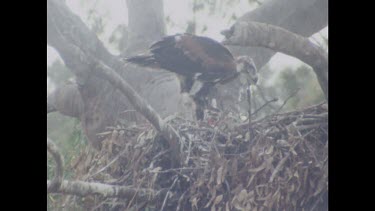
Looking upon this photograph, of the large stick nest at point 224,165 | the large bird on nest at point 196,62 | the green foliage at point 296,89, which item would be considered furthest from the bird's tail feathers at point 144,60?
the green foliage at point 296,89

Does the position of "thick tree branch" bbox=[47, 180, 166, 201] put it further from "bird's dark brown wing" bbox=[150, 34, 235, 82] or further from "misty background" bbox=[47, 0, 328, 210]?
"bird's dark brown wing" bbox=[150, 34, 235, 82]

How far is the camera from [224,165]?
1.93 m

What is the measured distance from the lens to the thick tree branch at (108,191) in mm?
1919

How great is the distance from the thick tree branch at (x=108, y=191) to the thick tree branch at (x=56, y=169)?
0.06ft

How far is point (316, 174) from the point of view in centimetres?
190

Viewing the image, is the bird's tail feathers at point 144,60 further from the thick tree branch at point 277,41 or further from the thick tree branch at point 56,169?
the thick tree branch at point 56,169

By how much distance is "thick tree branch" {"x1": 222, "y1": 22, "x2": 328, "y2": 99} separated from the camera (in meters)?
1.97

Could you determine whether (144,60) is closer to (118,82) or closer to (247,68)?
(118,82)

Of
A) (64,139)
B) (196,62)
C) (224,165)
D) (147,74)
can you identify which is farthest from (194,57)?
(64,139)

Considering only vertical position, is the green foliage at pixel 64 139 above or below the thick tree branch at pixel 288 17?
below

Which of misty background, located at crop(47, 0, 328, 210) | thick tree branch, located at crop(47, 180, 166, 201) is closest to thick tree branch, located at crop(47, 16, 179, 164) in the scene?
misty background, located at crop(47, 0, 328, 210)

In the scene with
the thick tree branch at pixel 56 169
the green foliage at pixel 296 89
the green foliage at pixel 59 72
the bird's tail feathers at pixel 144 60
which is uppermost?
the bird's tail feathers at pixel 144 60
